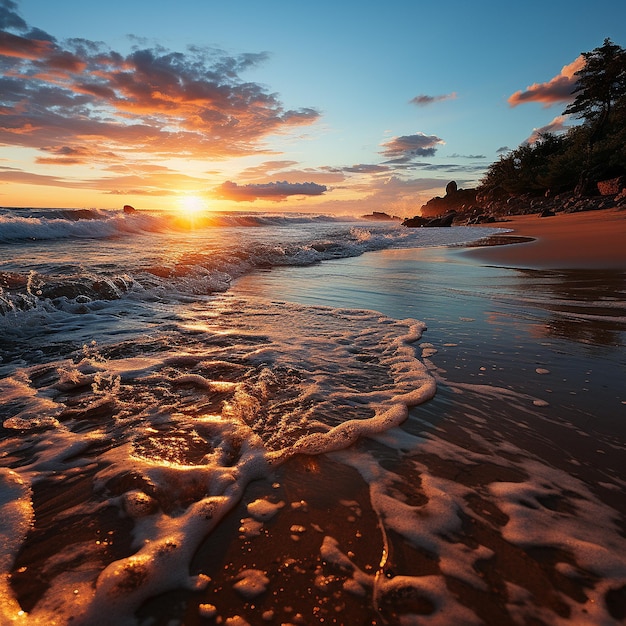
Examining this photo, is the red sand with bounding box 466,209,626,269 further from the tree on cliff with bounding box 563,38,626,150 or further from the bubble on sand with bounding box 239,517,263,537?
the tree on cliff with bounding box 563,38,626,150

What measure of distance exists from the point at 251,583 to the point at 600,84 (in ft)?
157

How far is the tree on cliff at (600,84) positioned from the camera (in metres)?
33.3

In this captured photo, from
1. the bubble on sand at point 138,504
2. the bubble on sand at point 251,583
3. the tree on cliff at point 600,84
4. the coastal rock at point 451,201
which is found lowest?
the bubble on sand at point 138,504

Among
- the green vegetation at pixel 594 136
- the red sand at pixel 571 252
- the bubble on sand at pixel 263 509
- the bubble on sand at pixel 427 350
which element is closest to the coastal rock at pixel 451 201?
the green vegetation at pixel 594 136

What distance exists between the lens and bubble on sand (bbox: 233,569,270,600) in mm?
1456

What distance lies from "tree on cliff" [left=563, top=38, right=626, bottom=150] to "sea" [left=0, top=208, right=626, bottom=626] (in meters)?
40.1

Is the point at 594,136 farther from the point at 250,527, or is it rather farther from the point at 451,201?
the point at 250,527

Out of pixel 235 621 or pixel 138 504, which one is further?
pixel 138 504

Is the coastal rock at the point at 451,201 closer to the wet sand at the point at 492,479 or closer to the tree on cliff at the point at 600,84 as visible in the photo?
the tree on cliff at the point at 600,84

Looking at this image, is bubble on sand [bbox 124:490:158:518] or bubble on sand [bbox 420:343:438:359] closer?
bubble on sand [bbox 124:490:158:518]

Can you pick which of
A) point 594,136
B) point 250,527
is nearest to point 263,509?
point 250,527

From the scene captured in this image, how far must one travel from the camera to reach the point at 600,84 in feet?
113

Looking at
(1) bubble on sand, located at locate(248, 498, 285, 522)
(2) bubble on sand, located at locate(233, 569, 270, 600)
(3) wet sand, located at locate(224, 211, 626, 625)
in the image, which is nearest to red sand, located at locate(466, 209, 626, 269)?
(3) wet sand, located at locate(224, 211, 626, 625)

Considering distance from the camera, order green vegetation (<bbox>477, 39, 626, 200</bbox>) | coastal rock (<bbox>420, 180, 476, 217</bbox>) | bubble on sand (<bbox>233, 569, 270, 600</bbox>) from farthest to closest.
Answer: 1. coastal rock (<bbox>420, 180, 476, 217</bbox>)
2. green vegetation (<bbox>477, 39, 626, 200</bbox>)
3. bubble on sand (<bbox>233, 569, 270, 600</bbox>)
